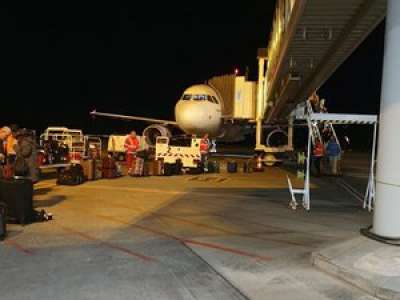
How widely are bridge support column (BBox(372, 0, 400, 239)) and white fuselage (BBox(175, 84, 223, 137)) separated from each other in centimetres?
1804

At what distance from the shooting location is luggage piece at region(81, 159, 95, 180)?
57.7ft

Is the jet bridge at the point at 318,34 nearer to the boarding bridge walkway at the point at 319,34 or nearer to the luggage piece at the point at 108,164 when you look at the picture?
the boarding bridge walkway at the point at 319,34

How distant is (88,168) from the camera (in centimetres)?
1759

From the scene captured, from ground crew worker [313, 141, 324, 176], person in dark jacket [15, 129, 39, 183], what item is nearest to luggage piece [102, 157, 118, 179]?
person in dark jacket [15, 129, 39, 183]

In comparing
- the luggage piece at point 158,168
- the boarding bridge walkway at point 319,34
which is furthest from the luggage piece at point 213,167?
the boarding bridge walkway at point 319,34

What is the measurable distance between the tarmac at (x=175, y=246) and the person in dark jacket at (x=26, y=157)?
97 cm

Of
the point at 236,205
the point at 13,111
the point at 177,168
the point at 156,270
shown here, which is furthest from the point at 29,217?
the point at 13,111

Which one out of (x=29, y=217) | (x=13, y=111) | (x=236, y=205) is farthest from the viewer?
(x=13, y=111)

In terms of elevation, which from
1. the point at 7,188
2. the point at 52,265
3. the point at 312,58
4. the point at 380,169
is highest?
the point at 312,58

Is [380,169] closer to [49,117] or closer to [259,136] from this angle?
[259,136]

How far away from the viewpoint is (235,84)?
2547 cm

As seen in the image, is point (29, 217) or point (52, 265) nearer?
point (52, 265)

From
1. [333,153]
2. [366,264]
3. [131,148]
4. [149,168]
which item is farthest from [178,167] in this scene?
[366,264]

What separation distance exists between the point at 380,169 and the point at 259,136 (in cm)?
1749
